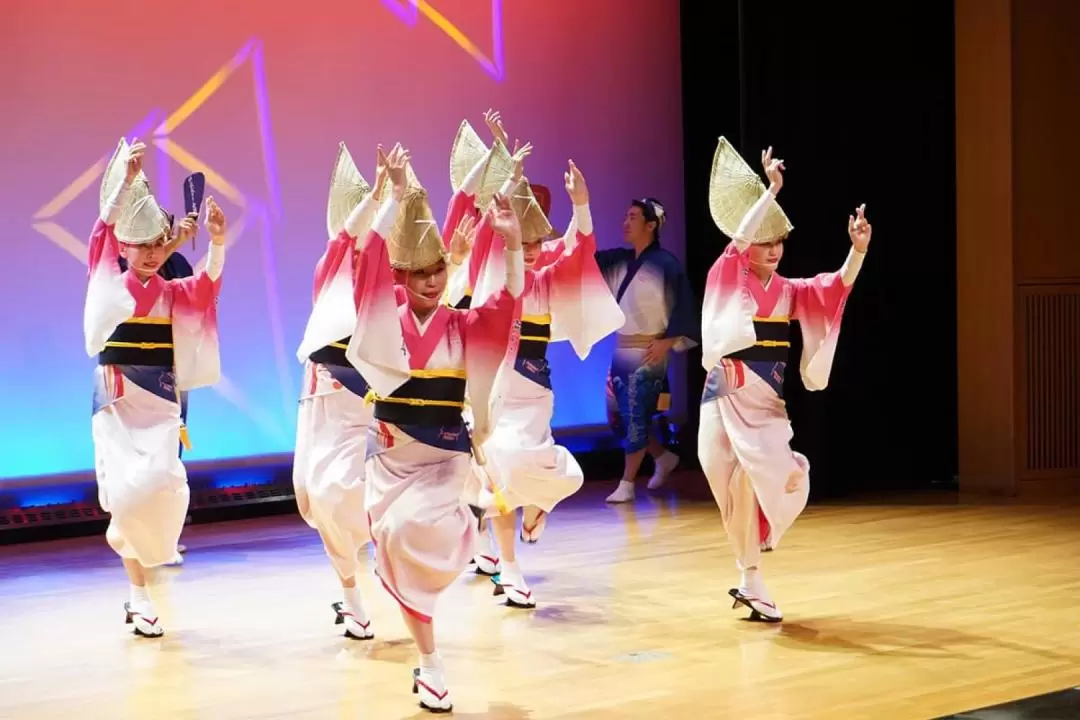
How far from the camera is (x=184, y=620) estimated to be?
5527mm

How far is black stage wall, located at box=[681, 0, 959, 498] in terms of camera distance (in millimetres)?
7941

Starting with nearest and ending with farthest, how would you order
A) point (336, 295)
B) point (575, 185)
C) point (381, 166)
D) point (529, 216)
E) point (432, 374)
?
point (432, 374) → point (381, 166) → point (336, 295) → point (575, 185) → point (529, 216)

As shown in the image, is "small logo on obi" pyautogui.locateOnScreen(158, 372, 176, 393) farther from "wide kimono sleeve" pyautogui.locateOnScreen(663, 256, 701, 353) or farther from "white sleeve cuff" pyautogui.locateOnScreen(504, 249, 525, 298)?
"wide kimono sleeve" pyautogui.locateOnScreen(663, 256, 701, 353)

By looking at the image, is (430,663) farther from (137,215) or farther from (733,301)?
(137,215)

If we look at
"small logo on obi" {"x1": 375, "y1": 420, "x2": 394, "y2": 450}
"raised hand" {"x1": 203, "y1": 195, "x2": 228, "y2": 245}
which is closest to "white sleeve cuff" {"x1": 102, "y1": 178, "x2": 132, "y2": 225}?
"raised hand" {"x1": 203, "y1": 195, "x2": 228, "y2": 245}

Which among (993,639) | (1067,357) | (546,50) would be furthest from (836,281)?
(546,50)

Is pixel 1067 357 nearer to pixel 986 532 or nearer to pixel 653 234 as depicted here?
pixel 986 532

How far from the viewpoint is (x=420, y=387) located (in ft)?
13.9

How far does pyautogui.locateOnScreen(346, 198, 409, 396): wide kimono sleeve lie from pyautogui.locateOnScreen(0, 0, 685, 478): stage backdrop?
3.73m

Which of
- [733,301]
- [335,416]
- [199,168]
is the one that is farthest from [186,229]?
[199,168]

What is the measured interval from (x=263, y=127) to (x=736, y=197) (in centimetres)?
348

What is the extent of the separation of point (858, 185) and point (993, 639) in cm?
377

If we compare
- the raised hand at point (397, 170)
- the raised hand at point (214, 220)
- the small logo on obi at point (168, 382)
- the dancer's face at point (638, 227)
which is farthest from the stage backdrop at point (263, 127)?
the raised hand at point (397, 170)

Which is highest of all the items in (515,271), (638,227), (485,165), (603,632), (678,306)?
(485,165)
